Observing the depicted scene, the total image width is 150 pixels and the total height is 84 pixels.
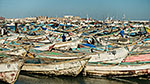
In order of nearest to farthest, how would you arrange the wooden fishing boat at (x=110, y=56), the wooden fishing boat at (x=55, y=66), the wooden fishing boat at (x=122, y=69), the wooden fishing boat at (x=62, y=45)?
the wooden fishing boat at (x=55, y=66) < the wooden fishing boat at (x=122, y=69) < the wooden fishing boat at (x=110, y=56) < the wooden fishing boat at (x=62, y=45)

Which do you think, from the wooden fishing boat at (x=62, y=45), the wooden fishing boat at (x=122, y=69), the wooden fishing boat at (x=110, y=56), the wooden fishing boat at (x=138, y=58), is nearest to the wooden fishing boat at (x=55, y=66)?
the wooden fishing boat at (x=122, y=69)

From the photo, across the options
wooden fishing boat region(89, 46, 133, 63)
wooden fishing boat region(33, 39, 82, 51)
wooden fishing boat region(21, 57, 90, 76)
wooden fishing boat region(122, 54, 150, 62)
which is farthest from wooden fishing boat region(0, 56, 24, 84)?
wooden fishing boat region(122, 54, 150, 62)

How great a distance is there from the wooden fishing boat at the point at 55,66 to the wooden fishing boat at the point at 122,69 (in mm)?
1168

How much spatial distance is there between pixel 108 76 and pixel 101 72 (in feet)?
2.25

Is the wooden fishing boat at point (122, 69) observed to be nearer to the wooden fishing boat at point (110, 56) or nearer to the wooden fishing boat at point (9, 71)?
the wooden fishing boat at point (110, 56)

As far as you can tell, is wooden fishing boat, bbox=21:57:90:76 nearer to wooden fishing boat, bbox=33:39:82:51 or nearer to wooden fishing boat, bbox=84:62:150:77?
wooden fishing boat, bbox=84:62:150:77

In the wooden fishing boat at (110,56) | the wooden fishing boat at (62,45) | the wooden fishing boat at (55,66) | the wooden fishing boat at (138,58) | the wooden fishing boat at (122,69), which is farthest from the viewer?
the wooden fishing boat at (62,45)

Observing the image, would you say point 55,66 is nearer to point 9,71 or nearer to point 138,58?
point 9,71

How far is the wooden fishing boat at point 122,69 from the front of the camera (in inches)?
634

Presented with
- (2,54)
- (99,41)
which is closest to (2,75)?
(2,54)

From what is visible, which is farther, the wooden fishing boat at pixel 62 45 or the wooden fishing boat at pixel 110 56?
the wooden fishing boat at pixel 62 45

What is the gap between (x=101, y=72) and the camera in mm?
16250

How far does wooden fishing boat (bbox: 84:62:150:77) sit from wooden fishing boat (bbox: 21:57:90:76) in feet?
3.83

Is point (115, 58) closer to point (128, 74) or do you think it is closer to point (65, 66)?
point (128, 74)
